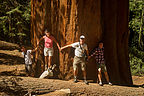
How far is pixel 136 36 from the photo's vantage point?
13.1 m

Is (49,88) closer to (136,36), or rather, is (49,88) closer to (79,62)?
(79,62)

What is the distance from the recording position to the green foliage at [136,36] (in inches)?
465

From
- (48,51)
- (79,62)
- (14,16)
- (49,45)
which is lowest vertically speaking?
(79,62)

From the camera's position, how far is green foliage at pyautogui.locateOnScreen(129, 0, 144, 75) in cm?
1181

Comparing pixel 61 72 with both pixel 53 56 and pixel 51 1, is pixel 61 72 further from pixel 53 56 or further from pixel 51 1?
pixel 51 1

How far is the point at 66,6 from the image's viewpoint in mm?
5871

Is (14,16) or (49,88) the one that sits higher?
(14,16)

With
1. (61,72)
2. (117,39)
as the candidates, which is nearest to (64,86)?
(61,72)

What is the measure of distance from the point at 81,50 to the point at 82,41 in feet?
0.90

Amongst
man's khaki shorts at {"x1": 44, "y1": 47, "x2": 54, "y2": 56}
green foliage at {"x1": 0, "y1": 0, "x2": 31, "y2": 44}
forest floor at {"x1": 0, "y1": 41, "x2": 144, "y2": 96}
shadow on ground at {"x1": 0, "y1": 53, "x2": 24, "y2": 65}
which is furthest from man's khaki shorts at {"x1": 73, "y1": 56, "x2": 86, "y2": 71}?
green foliage at {"x1": 0, "y1": 0, "x2": 31, "y2": 44}

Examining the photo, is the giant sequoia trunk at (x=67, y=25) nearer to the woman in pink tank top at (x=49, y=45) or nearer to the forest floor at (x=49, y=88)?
the woman in pink tank top at (x=49, y=45)

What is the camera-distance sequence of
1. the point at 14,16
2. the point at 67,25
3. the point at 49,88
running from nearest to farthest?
the point at 49,88
the point at 67,25
the point at 14,16

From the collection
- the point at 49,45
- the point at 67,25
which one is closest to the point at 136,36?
the point at 67,25

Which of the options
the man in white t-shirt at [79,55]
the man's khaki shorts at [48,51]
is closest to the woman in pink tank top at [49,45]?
the man's khaki shorts at [48,51]
